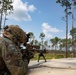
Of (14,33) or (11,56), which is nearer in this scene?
(11,56)

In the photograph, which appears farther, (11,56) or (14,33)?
(14,33)

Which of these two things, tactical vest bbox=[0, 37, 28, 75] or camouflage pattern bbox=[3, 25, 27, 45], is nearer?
tactical vest bbox=[0, 37, 28, 75]

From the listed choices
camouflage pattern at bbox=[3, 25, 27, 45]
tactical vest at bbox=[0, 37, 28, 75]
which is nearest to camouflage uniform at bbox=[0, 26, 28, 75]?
tactical vest at bbox=[0, 37, 28, 75]

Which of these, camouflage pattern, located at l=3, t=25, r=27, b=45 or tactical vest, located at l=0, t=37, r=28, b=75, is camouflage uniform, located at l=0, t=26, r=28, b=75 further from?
camouflage pattern, located at l=3, t=25, r=27, b=45

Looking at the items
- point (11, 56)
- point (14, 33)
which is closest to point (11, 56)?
point (11, 56)

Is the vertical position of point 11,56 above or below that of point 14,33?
below

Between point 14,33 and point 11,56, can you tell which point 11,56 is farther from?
point 14,33

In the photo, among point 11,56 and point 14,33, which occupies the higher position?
point 14,33

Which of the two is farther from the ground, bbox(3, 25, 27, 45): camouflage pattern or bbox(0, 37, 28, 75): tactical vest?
bbox(3, 25, 27, 45): camouflage pattern

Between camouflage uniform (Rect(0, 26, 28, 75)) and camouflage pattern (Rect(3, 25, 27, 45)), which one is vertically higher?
camouflage pattern (Rect(3, 25, 27, 45))

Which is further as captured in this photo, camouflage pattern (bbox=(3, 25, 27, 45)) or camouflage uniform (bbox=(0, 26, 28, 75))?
camouflage pattern (bbox=(3, 25, 27, 45))

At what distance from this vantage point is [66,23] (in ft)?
89.7

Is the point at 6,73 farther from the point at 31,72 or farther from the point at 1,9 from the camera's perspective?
the point at 1,9

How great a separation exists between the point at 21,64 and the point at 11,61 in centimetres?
37
